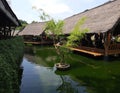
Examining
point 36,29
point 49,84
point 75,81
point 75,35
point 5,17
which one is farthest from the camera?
point 36,29

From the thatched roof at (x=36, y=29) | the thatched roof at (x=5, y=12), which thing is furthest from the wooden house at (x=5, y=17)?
the thatched roof at (x=36, y=29)

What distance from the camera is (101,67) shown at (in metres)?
15.9

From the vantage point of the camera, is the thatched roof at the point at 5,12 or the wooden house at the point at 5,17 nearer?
the thatched roof at the point at 5,12

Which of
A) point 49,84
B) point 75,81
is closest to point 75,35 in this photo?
point 75,81

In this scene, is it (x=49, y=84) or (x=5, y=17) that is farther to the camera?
(x=49, y=84)

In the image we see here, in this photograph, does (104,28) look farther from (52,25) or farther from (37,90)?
(37,90)

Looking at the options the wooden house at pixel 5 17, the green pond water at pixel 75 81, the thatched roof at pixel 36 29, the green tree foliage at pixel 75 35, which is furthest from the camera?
the thatched roof at pixel 36 29

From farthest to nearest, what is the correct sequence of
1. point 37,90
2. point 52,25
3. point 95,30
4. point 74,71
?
1. point 95,30
2. point 52,25
3. point 74,71
4. point 37,90

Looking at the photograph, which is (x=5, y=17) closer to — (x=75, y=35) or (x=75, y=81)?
(x=75, y=81)

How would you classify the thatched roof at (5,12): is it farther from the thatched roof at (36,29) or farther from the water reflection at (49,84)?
the thatched roof at (36,29)

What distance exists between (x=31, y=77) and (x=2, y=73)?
327 inches

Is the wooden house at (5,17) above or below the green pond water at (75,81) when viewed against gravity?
above

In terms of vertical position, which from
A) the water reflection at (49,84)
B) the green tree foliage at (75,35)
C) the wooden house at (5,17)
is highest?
the wooden house at (5,17)

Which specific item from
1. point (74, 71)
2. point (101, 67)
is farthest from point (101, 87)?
point (101, 67)
